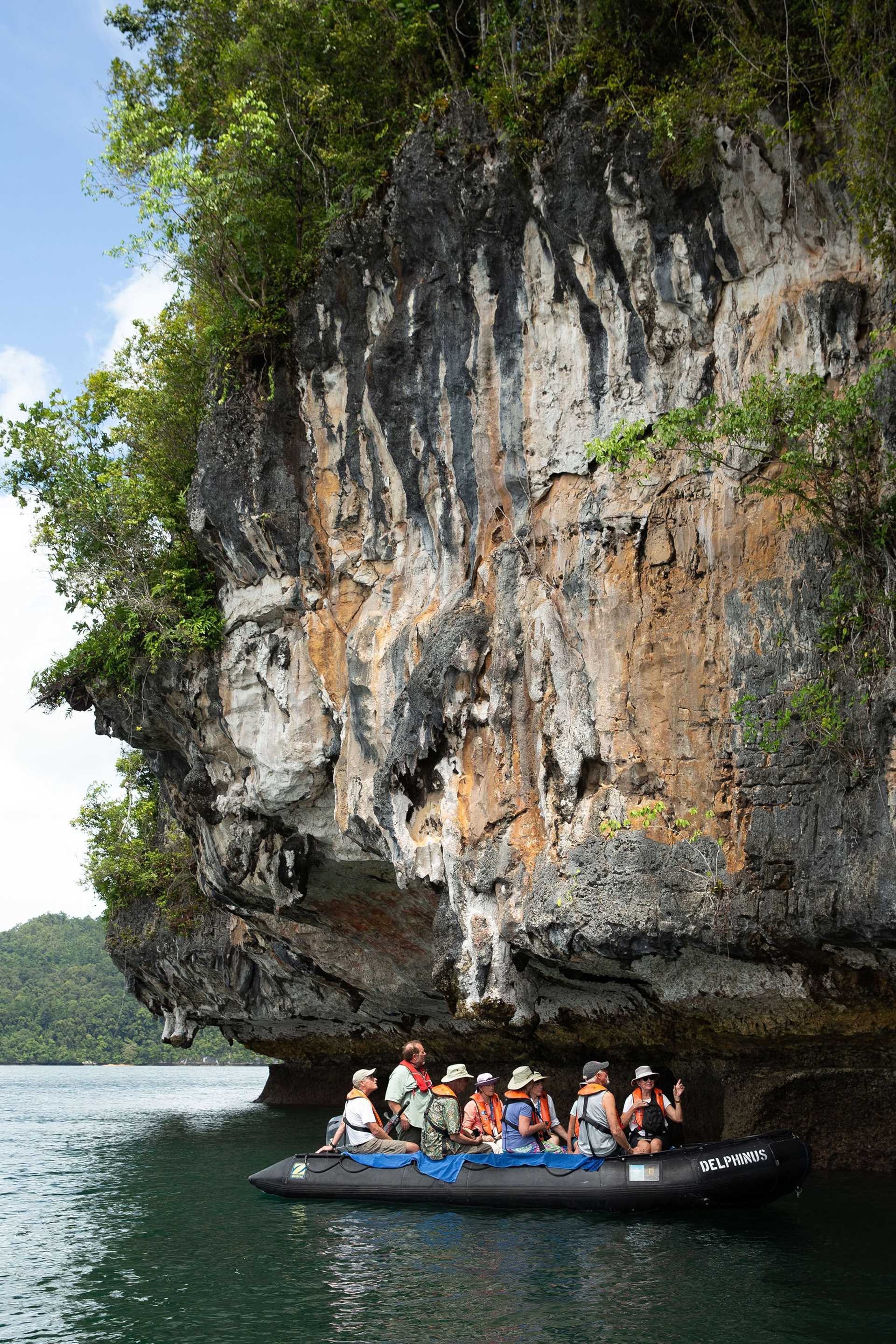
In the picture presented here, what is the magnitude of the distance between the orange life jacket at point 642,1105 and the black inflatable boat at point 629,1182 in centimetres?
68

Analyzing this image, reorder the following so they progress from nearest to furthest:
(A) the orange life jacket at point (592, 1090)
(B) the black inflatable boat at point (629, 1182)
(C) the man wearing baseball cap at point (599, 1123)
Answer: (B) the black inflatable boat at point (629, 1182) → (C) the man wearing baseball cap at point (599, 1123) → (A) the orange life jacket at point (592, 1090)

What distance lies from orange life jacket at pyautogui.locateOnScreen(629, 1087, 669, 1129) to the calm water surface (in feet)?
3.50

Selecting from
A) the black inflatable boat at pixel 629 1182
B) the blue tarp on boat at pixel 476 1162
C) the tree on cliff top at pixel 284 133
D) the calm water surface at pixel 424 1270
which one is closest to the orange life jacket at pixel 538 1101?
the blue tarp on boat at pixel 476 1162

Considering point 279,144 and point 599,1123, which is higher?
point 279,144

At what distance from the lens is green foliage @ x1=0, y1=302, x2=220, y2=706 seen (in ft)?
62.8

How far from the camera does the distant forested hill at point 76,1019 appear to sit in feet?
269

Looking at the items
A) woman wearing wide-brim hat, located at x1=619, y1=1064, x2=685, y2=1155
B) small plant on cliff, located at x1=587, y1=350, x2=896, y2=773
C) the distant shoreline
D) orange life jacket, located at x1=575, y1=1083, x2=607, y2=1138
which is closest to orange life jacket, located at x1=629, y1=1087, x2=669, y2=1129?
woman wearing wide-brim hat, located at x1=619, y1=1064, x2=685, y2=1155

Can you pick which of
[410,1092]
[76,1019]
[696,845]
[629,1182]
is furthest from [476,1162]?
Answer: [76,1019]

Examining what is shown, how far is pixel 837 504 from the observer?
1091 centimetres

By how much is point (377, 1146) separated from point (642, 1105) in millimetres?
3235

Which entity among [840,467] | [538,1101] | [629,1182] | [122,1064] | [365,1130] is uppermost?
[840,467]

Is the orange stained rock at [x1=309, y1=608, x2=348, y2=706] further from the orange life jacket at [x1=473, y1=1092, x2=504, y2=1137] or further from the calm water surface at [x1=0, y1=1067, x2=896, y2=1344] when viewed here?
the calm water surface at [x1=0, y1=1067, x2=896, y2=1344]

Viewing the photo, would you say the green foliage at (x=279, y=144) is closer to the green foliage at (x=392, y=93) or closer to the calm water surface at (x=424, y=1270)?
the green foliage at (x=392, y=93)

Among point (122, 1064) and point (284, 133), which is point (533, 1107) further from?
point (122, 1064)
